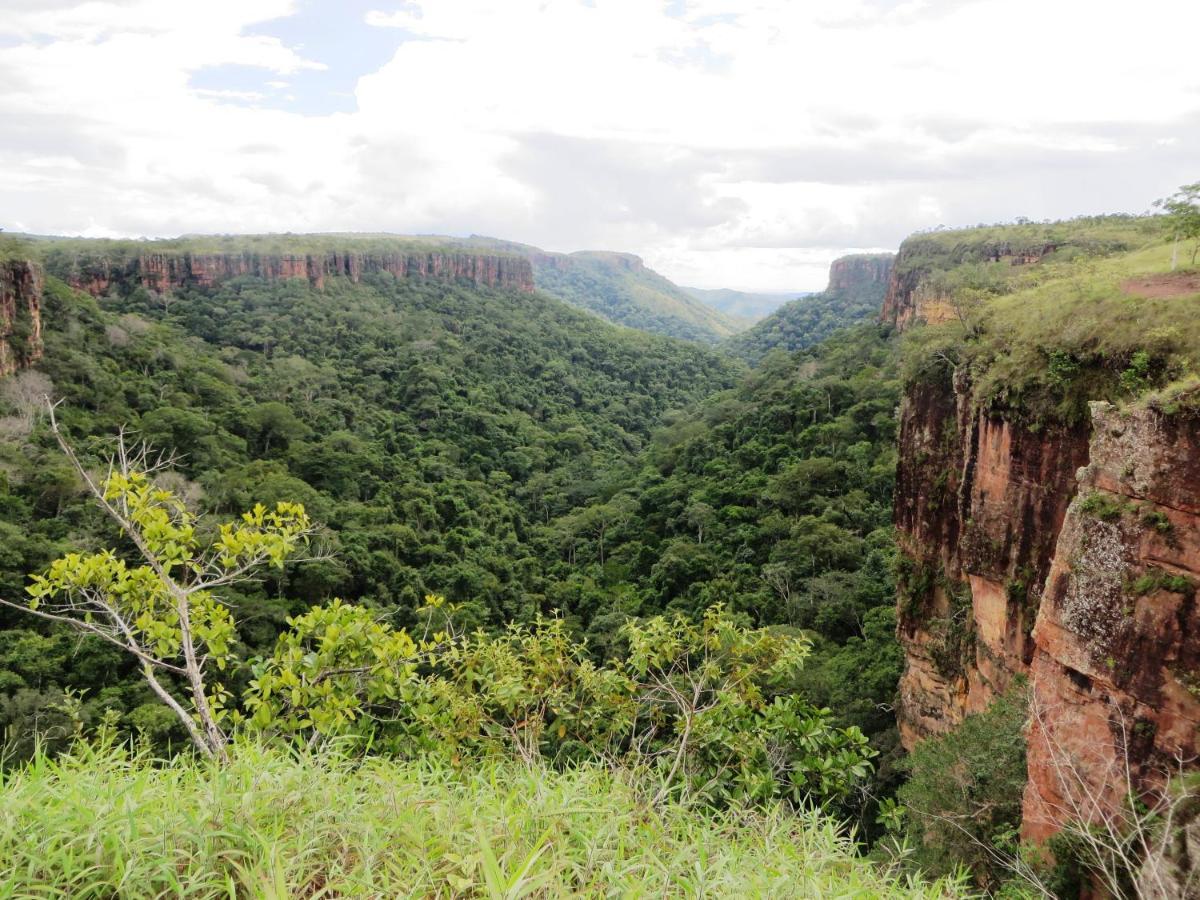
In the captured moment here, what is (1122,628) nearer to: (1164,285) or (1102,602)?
(1102,602)

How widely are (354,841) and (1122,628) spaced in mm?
6569

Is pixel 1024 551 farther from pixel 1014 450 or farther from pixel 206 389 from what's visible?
pixel 206 389

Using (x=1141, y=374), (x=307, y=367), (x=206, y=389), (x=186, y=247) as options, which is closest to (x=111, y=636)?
(x=1141, y=374)

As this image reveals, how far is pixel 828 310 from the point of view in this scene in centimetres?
9150

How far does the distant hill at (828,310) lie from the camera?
8475 centimetres

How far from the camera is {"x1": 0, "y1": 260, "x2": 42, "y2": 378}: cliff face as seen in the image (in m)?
24.4

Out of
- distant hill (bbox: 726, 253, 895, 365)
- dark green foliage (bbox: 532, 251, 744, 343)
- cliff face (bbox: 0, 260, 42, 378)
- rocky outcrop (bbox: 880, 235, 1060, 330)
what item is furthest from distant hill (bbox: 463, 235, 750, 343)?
cliff face (bbox: 0, 260, 42, 378)

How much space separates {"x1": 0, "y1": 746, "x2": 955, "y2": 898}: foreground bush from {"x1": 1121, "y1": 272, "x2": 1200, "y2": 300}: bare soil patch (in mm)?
8725

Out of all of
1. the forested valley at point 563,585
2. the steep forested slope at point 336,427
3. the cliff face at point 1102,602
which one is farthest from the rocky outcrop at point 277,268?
the cliff face at point 1102,602

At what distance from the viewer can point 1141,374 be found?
302 inches

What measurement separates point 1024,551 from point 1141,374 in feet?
9.99

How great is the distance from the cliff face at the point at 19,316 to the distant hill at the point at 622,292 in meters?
112

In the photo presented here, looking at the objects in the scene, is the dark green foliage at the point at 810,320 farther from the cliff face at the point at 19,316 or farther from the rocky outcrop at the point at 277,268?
the cliff face at the point at 19,316

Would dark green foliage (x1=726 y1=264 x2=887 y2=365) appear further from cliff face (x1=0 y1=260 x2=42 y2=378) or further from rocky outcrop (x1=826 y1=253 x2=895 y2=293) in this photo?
cliff face (x1=0 y1=260 x2=42 y2=378)
